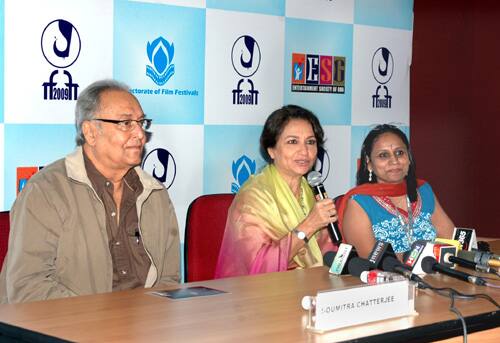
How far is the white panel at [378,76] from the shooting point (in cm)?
520

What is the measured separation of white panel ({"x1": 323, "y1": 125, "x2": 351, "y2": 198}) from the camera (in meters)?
5.04

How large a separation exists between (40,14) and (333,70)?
1897mm

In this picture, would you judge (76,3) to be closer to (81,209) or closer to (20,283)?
(81,209)

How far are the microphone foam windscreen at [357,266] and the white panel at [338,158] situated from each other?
198 cm

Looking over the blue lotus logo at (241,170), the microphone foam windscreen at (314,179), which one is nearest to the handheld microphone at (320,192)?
the microphone foam windscreen at (314,179)

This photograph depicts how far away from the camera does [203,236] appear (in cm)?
382

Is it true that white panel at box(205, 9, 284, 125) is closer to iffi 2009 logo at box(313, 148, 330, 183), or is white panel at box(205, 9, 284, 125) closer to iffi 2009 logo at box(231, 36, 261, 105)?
iffi 2009 logo at box(231, 36, 261, 105)

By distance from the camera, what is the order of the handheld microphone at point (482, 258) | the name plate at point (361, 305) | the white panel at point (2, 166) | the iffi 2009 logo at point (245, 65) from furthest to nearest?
the iffi 2009 logo at point (245, 65) < the white panel at point (2, 166) < the handheld microphone at point (482, 258) < the name plate at point (361, 305)

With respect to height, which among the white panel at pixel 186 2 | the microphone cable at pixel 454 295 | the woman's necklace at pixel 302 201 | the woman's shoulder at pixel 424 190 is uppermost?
the white panel at pixel 186 2

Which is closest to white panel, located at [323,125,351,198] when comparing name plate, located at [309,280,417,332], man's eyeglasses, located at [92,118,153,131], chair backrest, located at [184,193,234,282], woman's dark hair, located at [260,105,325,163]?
woman's dark hair, located at [260,105,325,163]

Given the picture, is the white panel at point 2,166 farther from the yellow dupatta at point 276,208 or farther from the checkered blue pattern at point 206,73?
the yellow dupatta at point 276,208

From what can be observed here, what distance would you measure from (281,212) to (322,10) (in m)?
1.52

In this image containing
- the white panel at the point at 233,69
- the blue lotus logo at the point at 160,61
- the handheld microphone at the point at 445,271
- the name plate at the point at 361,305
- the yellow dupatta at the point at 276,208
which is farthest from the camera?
→ the white panel at the point at 233,69

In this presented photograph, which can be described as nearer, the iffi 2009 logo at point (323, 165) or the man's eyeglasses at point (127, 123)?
the man's eyeglasses at point (127, 123)
